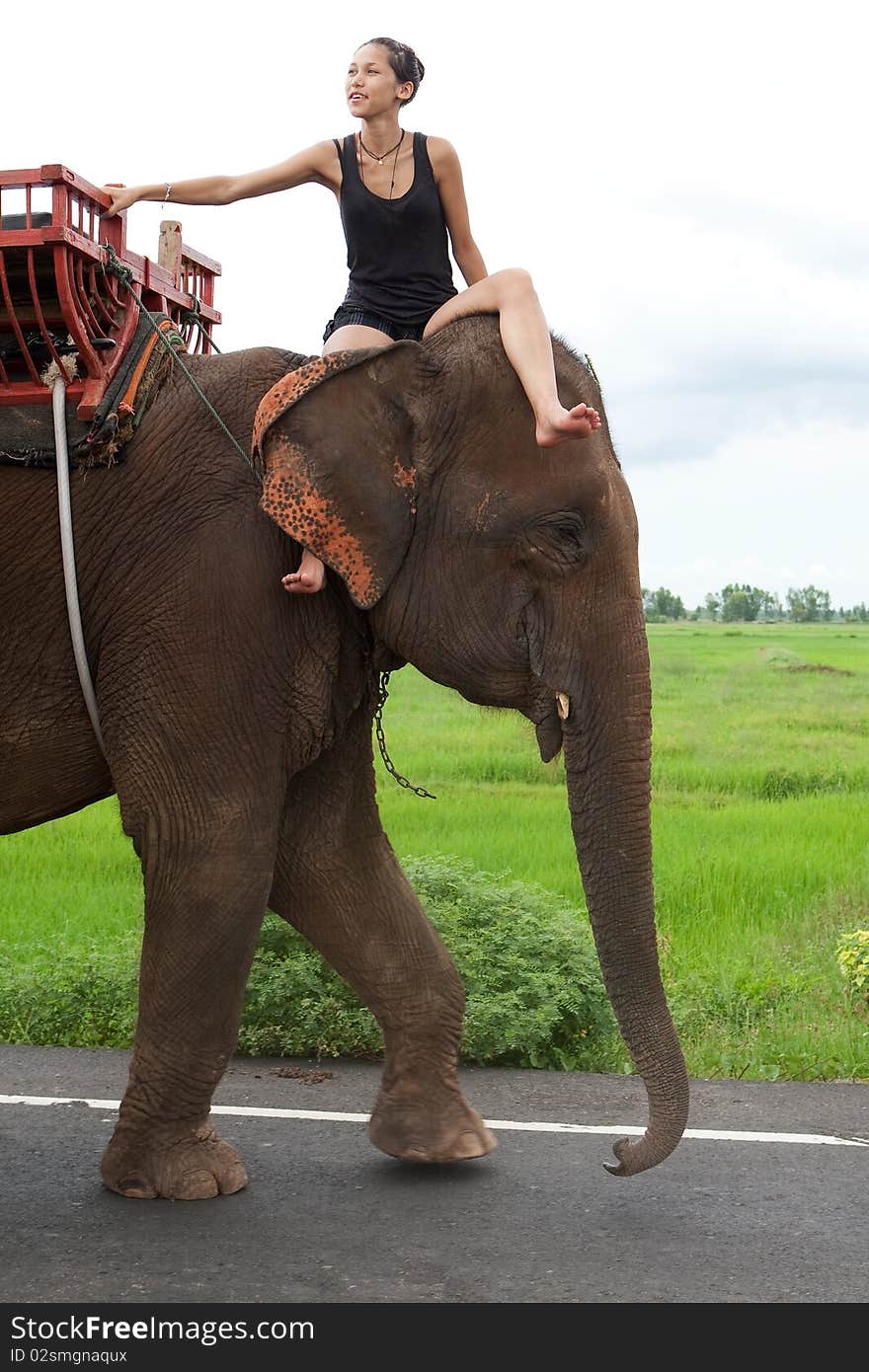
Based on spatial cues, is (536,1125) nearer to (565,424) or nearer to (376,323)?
(565,424)

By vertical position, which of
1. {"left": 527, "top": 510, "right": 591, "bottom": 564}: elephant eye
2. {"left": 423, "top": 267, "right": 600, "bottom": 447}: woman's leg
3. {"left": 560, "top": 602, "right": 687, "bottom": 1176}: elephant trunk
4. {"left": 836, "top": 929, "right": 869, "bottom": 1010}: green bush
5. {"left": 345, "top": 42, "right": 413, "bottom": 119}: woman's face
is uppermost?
{"left": 345, "top": 42, "right": 413, "bottom": 119}: woman's face

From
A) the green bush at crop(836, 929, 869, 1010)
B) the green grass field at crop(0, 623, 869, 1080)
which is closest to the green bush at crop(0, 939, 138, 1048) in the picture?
the green grass field at crop(0, 623, 869, 1080)

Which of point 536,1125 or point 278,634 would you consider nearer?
point 278,634

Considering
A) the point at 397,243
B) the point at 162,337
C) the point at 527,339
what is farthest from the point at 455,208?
the point at 162,337

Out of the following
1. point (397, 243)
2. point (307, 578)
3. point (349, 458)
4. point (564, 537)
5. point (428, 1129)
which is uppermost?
point (397, 243)

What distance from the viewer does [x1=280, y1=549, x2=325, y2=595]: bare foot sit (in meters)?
4.65

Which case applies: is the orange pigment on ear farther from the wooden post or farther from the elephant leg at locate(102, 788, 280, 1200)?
the wooden post

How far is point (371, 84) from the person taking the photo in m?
5.09

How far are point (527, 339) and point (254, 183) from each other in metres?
1.23

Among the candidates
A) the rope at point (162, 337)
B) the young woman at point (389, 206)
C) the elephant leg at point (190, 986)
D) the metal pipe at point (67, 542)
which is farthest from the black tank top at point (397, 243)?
the elephant leg at point (190, 986)

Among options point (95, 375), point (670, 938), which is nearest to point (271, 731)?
point (95, 375)

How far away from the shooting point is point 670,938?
29.1 feet

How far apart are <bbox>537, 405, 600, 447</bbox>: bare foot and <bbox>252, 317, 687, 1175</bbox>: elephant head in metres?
0.24
